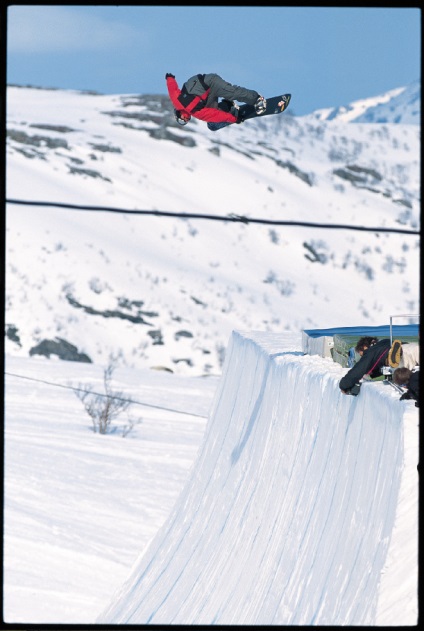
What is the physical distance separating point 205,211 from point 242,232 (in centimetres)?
388

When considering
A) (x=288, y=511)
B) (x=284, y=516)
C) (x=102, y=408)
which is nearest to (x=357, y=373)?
(x=288, y=511)

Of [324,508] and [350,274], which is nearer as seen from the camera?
[324,508]

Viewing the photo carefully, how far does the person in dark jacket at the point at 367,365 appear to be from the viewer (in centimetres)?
753

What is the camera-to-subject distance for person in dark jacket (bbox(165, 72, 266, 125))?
25.0 feet

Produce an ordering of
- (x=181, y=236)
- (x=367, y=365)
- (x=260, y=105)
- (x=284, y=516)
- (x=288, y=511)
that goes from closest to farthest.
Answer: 1. (x=367, y=365)
2. (x=260, y=105)
3. (x=288, y=511)
4. (x=284, y=516)
5. (x=181, y=236)

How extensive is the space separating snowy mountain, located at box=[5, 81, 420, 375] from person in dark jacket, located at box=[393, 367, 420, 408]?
166 feet

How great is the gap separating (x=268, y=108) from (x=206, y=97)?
89 cm

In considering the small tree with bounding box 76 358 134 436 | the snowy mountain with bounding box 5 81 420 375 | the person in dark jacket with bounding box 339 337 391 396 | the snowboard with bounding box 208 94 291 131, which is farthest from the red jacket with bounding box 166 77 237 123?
the snowy mountain with bounding box 5 81 420 375

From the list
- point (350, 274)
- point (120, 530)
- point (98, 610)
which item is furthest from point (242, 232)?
point (98, 610)

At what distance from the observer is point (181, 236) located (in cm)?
8606

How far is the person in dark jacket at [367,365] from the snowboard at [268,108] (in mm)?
2021

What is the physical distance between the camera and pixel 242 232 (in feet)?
292

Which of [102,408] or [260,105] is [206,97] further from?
[102,408]

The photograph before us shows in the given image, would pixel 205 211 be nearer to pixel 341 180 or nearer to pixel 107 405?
pixel 341 180
